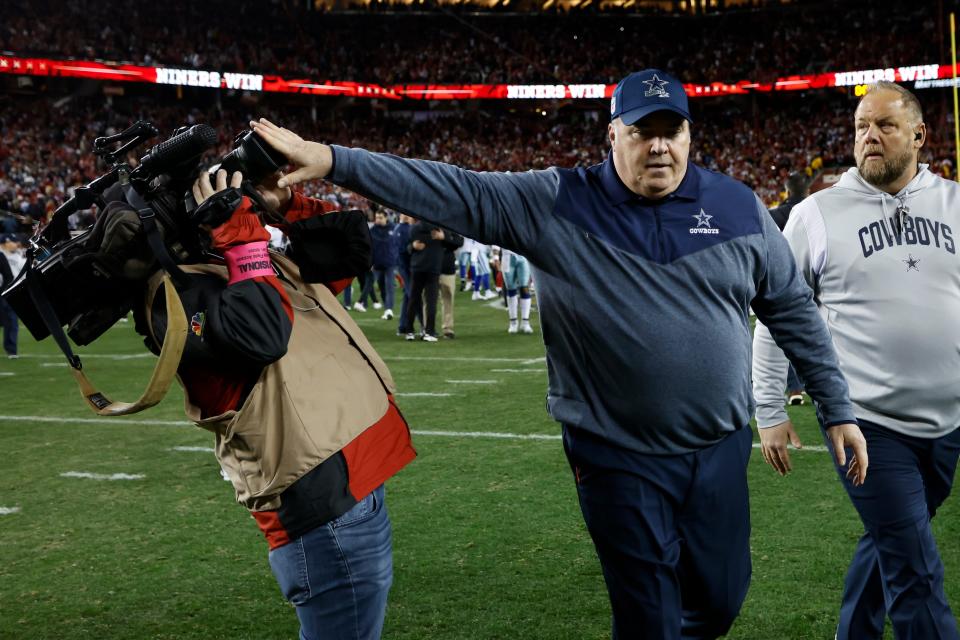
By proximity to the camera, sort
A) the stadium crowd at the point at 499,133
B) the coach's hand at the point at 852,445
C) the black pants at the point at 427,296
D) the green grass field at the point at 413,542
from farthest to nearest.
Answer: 1. the stadium crowd at the point at 499,133
2. the black pants at the point at 427,296
3. the green grass field at the point at 413,542
4. the coach's hand at the point at 852,445

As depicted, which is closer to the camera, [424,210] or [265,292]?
[265,292]

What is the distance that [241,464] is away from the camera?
2.42 metres

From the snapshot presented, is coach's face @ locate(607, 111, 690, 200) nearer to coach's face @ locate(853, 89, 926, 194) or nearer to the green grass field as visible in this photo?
coach's face @ locate(853, 89, 926, 194)

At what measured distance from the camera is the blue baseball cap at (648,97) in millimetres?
2812

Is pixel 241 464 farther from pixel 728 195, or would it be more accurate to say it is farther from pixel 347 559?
pixel 728 195

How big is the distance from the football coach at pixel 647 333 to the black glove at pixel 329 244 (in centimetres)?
23

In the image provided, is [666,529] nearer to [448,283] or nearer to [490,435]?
[490,435]

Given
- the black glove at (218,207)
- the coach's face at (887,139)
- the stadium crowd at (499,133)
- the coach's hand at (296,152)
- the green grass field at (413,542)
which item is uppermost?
the stadium crowd at (499,133)

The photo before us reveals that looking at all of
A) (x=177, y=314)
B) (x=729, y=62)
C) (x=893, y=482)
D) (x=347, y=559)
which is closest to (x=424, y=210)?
(x=177, y=314)

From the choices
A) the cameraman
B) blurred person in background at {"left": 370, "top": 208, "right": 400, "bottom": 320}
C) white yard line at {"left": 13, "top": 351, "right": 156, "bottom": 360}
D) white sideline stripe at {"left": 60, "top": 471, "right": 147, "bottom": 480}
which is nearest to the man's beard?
the cameraman

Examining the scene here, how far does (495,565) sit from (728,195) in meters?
2.46

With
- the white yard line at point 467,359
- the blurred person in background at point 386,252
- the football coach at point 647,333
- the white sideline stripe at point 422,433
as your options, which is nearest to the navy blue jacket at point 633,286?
the football coach at point 647,333

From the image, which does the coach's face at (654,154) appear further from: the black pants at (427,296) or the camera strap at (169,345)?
the black pants at (427,296)

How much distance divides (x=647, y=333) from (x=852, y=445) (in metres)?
0.86
